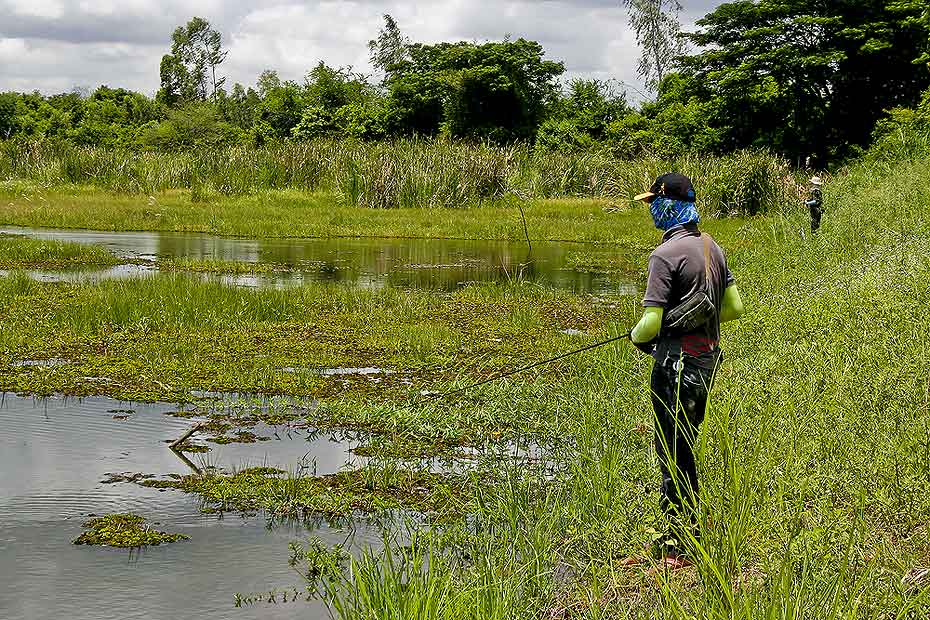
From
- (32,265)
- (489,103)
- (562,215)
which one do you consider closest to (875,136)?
(562,215)

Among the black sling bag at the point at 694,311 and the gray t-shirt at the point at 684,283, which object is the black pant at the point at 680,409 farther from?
the black sling bag at the point at 694,311

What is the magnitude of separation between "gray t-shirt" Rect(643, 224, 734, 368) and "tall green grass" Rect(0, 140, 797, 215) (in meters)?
24.0

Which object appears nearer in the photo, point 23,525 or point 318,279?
point 23,525

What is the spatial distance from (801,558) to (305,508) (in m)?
3.22

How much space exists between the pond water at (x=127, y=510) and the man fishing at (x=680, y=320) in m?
1.85

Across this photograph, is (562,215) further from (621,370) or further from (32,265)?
(621,370)

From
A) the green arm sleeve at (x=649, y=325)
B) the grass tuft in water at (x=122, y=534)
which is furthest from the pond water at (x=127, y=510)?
the green arm sleeve at (x=649, y=325)

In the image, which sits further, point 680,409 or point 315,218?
point 315,218

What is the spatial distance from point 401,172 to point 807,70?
15.9 metres

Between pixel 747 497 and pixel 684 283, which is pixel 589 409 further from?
pixel 747 497

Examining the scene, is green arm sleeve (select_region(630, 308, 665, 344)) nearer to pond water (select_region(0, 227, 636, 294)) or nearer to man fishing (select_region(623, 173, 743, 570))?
man fishing (select_region(623, 173, 743, 570))

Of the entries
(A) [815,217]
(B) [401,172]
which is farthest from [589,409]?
(B) [401,172]

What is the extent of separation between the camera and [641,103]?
146 ft

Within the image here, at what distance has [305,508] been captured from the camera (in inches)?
244
